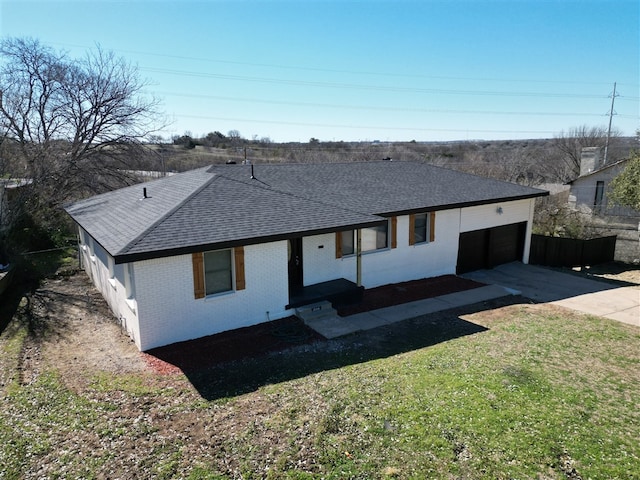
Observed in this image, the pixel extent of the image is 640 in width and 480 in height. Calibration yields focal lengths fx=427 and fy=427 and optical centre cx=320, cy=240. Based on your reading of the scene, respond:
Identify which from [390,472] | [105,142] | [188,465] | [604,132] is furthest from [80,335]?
[604,132]

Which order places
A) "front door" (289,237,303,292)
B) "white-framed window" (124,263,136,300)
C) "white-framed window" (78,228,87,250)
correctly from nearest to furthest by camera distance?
"white-framed window" (124,263,136,300) < "front door" (289,237,303,292) < "white-framed window" (78,228,87,250)

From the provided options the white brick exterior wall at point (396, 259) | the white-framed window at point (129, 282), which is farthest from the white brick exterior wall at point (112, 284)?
the white brick exterior wall at point (396, 259)

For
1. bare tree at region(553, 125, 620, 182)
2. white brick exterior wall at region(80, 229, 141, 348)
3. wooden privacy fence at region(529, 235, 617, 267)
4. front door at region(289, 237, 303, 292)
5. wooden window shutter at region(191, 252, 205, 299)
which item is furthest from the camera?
bare tree at region(553, 125, 620, 182)

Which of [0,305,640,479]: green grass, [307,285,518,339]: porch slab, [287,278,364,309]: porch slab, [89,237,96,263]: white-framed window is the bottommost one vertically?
[307,285,518,339]: porch slab

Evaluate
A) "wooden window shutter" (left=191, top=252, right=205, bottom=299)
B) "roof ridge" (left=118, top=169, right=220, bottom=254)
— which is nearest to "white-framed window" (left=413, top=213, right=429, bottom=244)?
"roof ridge" (left=118, top=169, right=220, bottom=254)

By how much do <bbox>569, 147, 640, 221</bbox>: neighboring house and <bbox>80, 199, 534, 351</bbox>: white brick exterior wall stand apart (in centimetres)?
1991

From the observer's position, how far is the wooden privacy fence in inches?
736

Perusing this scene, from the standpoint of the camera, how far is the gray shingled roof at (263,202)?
9.76 metres

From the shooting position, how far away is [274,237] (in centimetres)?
1027

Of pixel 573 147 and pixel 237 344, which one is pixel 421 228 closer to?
pixel 237 344

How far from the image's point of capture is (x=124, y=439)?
6.33 meters

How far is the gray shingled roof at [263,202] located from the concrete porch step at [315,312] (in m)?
2.05

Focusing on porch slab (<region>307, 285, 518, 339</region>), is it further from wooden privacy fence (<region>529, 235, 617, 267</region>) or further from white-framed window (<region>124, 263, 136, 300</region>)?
wooden privacy fence (<region>529, 235, 617, 267</region>)

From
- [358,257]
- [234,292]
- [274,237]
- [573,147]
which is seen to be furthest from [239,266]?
[573,147]
